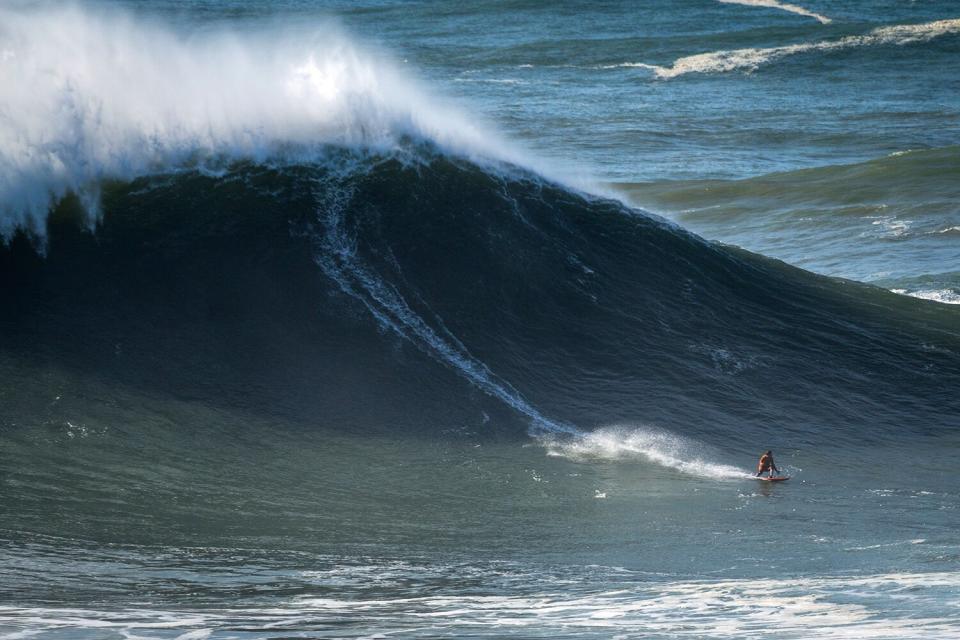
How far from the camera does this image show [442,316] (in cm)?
1335

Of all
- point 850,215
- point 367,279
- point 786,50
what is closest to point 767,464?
point 367,279

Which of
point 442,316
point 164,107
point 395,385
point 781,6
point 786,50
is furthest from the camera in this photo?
point 781,6

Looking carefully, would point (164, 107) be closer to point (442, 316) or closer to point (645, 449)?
point (442, 316)

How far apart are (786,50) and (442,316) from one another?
37.2 meters

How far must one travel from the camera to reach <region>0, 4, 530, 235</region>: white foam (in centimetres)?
1374

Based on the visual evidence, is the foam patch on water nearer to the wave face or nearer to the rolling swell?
the rolling swell

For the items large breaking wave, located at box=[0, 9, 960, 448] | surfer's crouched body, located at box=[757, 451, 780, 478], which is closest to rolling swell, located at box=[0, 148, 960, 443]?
large breaking wave, located at box=[0, 9, 960, 448]

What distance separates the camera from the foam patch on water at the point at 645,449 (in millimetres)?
11445

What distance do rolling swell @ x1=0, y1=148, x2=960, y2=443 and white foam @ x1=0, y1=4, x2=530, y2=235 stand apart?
0.39 metres

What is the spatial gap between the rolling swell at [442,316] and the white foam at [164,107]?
1.27 ft

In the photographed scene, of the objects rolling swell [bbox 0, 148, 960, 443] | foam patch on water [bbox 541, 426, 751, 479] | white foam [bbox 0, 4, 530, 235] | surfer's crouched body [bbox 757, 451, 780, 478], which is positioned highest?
white foam [bbox 0, 4, 530, 235]

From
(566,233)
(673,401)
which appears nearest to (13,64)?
(566,233)

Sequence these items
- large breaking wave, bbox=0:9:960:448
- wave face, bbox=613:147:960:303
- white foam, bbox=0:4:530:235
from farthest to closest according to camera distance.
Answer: wave face, bbox=613:147:960:303 → white foam, bbox=0:4:530:235 → large breaking wave, bbox=0:9:960:448

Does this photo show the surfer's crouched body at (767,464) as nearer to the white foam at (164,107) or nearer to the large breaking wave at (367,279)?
the large breaking wave at (367,279)
